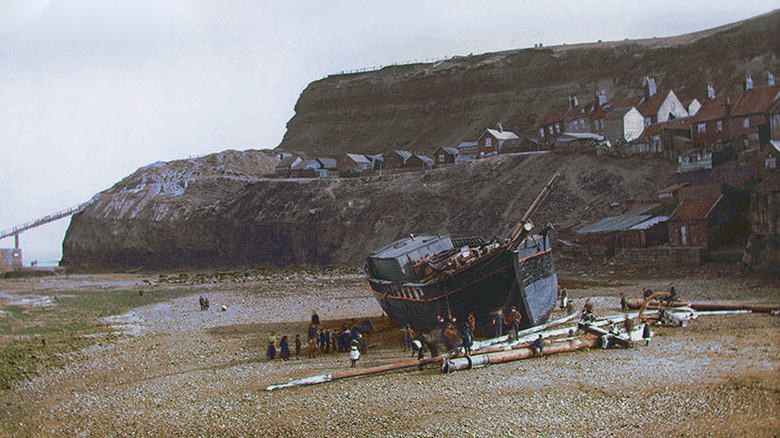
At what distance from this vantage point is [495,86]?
12612 cm

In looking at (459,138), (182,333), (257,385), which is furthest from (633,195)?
(459,138)

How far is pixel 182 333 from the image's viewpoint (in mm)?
29844

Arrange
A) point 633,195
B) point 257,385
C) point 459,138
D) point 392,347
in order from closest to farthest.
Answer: point 257,385
point 392,347
point 633,195
point 459,138

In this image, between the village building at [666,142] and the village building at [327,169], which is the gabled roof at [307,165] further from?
the village building at [666,142]

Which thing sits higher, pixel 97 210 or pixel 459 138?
pixel 459 138

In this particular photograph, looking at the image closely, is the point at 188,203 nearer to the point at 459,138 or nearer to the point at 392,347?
the point at 459,138

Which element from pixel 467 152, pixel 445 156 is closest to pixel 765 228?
pixel 445 156

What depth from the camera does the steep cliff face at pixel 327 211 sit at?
60250mm

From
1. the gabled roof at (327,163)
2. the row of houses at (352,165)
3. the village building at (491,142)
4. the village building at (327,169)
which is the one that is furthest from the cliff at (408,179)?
the village building at (491,142)

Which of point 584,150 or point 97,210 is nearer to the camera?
point 584,150

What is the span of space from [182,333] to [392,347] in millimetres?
12249

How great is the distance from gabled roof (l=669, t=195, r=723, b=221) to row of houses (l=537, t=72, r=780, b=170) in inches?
182


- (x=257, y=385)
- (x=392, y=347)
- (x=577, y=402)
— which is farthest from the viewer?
(x=392, y=347)

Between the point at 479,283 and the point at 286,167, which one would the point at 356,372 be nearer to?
the point at 479,283
